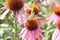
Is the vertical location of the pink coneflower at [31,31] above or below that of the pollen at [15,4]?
below

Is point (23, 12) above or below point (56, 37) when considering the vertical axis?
above

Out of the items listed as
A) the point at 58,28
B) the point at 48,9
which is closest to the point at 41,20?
the point at 58,28

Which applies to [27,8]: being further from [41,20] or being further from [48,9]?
[48,9]

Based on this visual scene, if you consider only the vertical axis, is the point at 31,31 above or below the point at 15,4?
Result: below

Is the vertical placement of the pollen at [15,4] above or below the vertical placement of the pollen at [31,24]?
above

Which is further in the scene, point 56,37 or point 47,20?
point 47,20

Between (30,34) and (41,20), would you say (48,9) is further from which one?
(30,34)

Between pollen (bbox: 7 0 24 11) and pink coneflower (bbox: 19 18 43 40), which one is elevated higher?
pollen (bbox: 7 0 24 11)

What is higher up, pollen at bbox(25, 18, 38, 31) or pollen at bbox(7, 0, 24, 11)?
pollen at bbox(7, 0, 24, 11)

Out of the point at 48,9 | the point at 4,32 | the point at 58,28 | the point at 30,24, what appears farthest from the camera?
the point at 48,9

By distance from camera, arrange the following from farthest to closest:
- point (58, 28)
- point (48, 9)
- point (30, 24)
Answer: point (48, 9), point (58, 28), point (30, 24)
